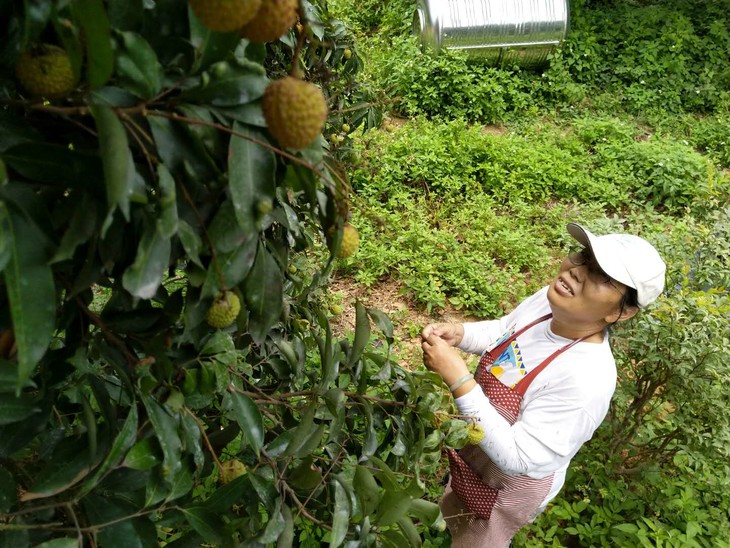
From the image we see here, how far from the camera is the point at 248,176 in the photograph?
1.85 feet

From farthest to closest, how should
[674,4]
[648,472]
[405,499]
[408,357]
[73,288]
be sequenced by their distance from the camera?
[674,4], [408,357], [648,472], [405,499], [73,288]

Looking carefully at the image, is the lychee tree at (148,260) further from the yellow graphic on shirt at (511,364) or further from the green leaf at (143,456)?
the yellow graphic on shirt at (511,364)

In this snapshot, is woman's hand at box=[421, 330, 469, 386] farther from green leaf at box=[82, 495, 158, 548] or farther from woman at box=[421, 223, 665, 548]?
green leaf at box=[82, 495, 158, 548]

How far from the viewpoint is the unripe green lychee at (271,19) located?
1.73 feet

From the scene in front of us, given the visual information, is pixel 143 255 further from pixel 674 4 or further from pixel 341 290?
pixel 674 4

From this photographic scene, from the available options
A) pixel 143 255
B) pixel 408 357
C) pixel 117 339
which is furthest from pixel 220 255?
pixel 408 357

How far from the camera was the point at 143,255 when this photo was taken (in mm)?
543

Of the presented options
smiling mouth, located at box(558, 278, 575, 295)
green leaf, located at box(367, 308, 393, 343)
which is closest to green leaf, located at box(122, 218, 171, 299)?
green leaf, located at box(367, 308, 393, 343)

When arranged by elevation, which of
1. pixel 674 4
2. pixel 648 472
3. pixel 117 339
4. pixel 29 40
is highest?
pixel 29 40

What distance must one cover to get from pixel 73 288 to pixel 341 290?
2539 millimetres

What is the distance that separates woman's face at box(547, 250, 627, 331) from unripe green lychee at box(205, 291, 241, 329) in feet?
3.53

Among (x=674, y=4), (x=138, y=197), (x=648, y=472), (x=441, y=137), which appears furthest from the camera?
(x=674, y=4)

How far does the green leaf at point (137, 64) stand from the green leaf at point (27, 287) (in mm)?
145

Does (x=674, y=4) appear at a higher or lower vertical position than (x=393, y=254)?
higher
